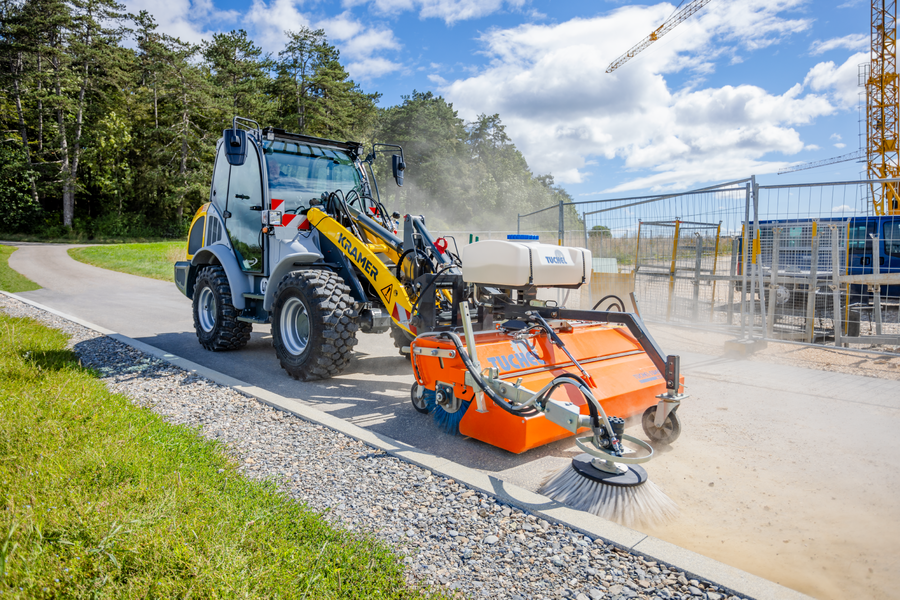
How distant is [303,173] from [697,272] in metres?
7.20

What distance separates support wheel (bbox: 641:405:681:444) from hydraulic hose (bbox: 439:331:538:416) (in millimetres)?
981

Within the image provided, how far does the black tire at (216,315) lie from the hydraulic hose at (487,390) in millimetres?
4273

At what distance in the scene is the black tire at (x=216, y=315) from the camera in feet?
23.4

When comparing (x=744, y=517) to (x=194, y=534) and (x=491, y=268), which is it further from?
(x=194, y=534)

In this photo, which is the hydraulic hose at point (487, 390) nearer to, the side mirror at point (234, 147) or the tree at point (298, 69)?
the side mirror at point (234, 147)

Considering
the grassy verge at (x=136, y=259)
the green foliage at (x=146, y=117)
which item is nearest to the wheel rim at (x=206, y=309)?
the grassy verge at (x=136, y=259)

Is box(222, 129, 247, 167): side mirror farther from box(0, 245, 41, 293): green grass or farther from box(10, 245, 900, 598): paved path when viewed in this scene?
box(0, 245, 41, 293): green grass

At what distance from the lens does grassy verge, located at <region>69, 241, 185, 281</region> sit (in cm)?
1989

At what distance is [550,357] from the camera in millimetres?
4285

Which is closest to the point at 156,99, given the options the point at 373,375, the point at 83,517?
the point at 373,375

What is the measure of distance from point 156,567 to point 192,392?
342 cm

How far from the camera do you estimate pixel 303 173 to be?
693 cm

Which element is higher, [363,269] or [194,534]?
[363,269]

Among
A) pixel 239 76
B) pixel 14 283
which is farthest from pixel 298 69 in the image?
pixel 14 283
